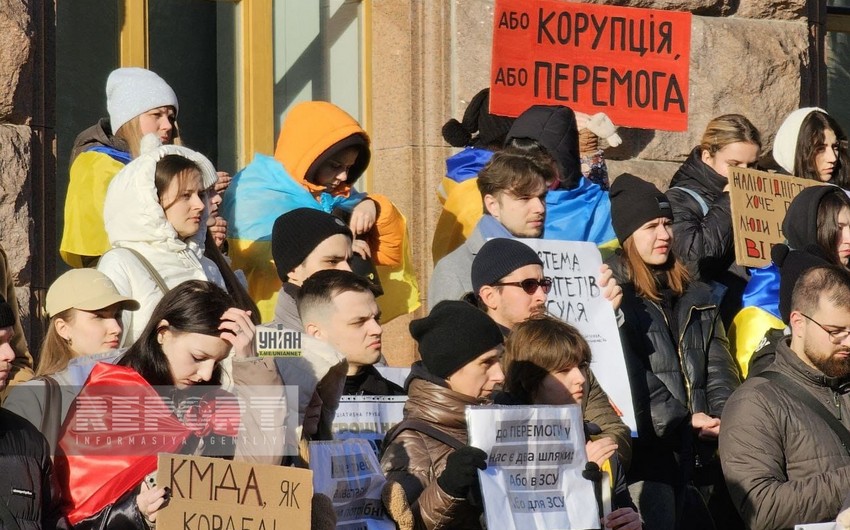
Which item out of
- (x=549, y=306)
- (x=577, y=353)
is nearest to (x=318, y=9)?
(x=549, y=306)

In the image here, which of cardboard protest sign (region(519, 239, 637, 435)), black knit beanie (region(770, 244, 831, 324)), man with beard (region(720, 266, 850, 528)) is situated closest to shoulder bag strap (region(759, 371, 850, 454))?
man with beard (region(720, 266, 850, 528))

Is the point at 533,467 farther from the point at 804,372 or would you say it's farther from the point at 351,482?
the point at 804,372

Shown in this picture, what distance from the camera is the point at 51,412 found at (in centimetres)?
518

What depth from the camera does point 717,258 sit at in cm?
807

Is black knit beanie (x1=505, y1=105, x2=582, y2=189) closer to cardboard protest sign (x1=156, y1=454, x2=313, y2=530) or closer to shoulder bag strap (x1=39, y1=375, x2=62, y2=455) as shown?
shoulder bag strap (x1=39, y1=375, x2=62, y2=455)

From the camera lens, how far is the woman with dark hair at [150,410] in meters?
4.77

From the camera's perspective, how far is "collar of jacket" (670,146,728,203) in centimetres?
840

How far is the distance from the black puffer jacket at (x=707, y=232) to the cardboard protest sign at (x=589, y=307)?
3.50ft

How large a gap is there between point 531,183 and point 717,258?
4.10 feet

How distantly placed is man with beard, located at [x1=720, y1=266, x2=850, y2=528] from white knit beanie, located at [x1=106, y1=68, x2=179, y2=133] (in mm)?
2582

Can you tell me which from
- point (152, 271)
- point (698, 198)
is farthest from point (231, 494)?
point (698, 198)

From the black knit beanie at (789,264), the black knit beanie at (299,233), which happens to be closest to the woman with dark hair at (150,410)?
the black knit beanie at (299,233)

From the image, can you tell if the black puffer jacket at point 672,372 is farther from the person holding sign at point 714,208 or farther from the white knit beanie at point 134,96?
the white knit beanie at point 134,96

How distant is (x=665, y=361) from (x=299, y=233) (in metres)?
1.61
